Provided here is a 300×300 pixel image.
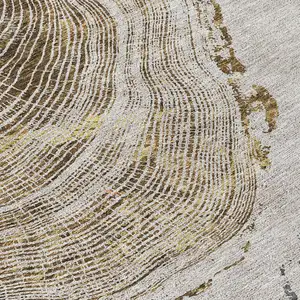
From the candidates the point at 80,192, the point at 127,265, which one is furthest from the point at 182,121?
the point at 127,265

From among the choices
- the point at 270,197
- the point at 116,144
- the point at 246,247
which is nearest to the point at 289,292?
the point at 246,247

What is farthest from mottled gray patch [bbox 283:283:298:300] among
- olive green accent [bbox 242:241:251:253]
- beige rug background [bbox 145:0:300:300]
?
olive green accent [bbox 242:241:251:253]

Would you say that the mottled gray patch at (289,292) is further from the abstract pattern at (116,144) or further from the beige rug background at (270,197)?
the abstract pattern at (116,144)

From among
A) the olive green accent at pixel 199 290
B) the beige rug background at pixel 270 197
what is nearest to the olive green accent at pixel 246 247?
the beige rug background at pixel 270 197

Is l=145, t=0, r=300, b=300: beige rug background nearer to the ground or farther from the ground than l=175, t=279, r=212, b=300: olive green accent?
farther from the ground

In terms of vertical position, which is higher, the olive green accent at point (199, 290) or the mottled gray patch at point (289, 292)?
the mottled gray patch at point (289, 292)

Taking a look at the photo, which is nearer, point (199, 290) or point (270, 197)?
point (199, 290)

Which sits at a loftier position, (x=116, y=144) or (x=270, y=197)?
(x=270, y=197)

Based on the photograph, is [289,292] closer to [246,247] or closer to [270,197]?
[246,247]

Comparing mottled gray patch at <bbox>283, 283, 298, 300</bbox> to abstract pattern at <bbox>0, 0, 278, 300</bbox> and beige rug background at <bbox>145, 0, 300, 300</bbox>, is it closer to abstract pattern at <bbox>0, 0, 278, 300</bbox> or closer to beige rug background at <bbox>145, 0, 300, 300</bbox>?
beige rug background at <bbox>145, 0, 300, 300</bbox>

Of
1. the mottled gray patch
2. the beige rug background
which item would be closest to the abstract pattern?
the beige rug background
